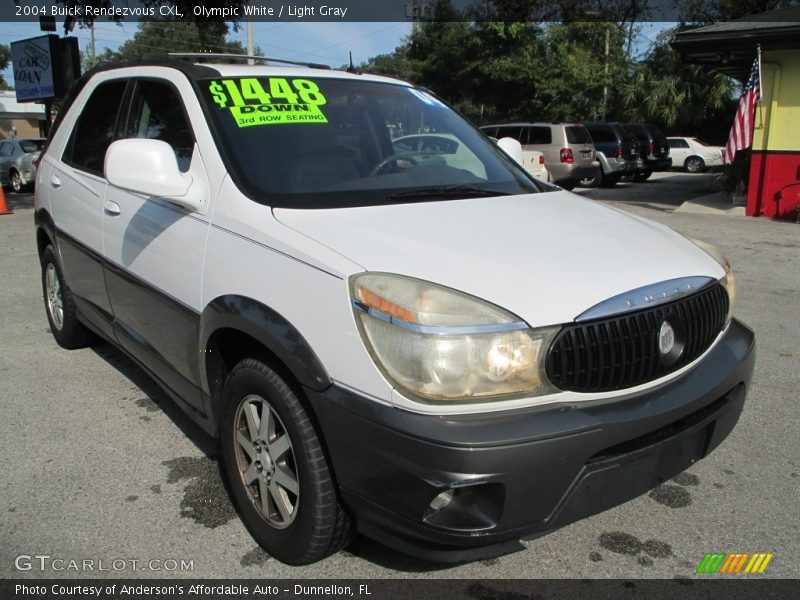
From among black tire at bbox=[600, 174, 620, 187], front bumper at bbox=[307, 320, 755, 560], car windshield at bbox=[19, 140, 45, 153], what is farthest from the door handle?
car windshield at bbox=[19, 140, 45, 153]

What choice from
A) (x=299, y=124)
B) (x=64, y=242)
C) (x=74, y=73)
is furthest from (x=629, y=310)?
(x=74, y=73)

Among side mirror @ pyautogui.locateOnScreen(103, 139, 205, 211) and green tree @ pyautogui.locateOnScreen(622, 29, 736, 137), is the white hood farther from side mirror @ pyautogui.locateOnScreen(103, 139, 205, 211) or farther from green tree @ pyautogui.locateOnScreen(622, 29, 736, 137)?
green tree @ pyautogui.locateOnScreen(622, 29, 736, 137)

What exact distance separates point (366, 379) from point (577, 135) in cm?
1716

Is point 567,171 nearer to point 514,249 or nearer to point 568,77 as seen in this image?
point 514,249

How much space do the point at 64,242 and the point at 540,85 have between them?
30.7 meters

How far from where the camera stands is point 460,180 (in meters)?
3.23

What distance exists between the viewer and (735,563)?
8.61 ft

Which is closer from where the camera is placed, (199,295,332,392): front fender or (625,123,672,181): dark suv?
(199,295,332,392): front fender

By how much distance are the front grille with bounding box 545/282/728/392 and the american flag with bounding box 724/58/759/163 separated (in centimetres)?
1117

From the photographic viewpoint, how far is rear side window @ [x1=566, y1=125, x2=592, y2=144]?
58.0 feet

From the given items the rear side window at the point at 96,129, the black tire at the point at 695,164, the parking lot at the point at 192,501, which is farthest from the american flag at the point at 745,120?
the black tire at the point at 695,164

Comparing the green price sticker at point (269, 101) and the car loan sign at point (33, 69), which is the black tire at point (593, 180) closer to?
the car loan sign at point (33, 69)

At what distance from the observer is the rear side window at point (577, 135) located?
17672mm

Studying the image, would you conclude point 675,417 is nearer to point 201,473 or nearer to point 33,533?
point 201,473
